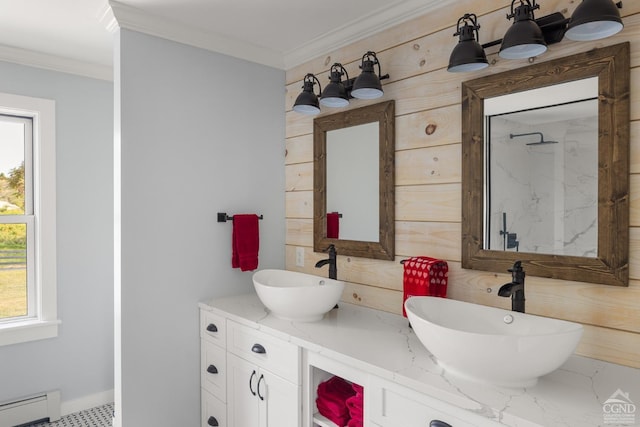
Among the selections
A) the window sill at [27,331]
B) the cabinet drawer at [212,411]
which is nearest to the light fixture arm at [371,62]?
the cabinet drawer at [212,411]

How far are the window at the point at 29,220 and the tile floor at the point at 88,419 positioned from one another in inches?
23.2

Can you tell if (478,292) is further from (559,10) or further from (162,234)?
(162,234)

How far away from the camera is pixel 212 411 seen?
2.37 metres

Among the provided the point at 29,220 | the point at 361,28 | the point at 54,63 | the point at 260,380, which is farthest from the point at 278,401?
the point at 54,63

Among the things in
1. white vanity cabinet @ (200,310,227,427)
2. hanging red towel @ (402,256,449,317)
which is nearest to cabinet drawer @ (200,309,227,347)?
white vanity cabinet @ (200,310,227,427)

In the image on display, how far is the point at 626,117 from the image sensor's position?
4.62 ft

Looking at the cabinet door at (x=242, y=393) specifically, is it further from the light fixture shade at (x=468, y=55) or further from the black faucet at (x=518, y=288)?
the light fixture shade at (x=468, y=55)

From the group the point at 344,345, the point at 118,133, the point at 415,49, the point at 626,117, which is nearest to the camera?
the point at 626,117

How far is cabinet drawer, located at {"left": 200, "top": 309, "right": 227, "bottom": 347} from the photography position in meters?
2.27

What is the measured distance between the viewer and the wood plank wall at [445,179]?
4.69 ft

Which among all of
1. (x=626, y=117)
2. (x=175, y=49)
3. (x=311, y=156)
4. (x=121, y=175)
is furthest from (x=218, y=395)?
(x=626, y=117)

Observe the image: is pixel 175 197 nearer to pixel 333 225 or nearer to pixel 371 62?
pixel 333 225

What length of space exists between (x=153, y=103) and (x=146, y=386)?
151 cm

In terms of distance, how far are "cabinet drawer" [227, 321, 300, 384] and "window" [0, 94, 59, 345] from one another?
1527 millimetres
